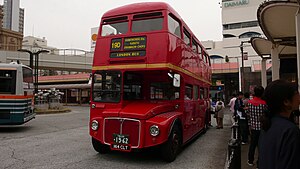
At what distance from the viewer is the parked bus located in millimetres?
10539

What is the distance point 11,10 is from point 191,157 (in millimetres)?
89285

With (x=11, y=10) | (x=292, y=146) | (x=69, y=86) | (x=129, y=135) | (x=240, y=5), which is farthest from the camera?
(x=11, y=10)

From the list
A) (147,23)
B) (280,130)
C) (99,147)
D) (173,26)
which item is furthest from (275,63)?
(280,130)

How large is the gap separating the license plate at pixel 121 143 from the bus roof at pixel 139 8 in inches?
132

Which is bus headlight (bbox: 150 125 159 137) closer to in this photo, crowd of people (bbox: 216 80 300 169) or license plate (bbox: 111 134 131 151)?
license plate (bbox: 111 134 131 151)

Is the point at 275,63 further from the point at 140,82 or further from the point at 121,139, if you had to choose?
the point at 121,139

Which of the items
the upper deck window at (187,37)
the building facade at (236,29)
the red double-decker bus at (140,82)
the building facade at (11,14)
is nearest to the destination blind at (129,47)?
the red double-decker bus at (140,82)

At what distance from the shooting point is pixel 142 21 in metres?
6.71

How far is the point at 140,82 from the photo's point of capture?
741 centimetres

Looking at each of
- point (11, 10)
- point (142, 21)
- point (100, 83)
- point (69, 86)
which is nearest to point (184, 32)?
point (142, 21)

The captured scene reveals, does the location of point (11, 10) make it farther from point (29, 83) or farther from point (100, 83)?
point (100, 83)

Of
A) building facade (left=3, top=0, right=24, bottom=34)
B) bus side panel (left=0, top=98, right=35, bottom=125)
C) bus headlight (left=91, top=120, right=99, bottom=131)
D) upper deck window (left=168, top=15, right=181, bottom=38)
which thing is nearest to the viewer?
bus headlight (left=91, top=120, right=99, bottom=131)

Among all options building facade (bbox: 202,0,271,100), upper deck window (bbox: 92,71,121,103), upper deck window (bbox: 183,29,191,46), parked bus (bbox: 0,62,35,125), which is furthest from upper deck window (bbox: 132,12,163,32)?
building facade (bbox: 202,0,271,100)

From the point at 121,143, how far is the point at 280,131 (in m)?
4.39
